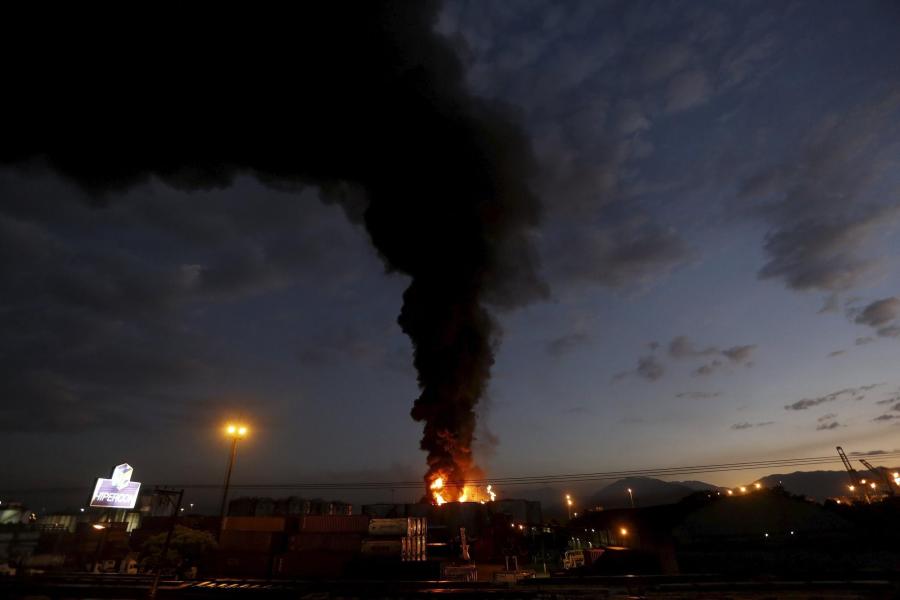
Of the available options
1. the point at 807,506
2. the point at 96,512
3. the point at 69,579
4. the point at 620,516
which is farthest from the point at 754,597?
the point at 96,512

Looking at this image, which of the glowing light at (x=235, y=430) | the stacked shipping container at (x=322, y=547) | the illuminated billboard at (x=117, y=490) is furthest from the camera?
the illuminated billboard at (x=117, y=490)

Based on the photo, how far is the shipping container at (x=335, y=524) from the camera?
36.9 meters

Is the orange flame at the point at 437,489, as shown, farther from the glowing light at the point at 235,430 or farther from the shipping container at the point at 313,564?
the glowing light at the point at 235,430

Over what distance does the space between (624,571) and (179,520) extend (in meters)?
45.2

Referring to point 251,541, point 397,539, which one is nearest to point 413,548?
point 397,539

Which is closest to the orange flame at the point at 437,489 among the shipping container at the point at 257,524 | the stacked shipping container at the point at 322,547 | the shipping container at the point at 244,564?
the stacked shipping container at the point at 322,547

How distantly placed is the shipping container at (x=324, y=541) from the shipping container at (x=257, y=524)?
82.4 inches

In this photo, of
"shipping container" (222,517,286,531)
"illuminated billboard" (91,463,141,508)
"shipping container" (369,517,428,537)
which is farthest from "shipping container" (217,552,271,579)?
"illuminated billboard" (91,463,141,508)

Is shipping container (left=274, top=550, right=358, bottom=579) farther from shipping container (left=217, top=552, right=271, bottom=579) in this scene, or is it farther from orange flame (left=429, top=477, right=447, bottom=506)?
orange flame (left=429, top=477, right=447, bottom=506)

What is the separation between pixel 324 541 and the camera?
1416 inches

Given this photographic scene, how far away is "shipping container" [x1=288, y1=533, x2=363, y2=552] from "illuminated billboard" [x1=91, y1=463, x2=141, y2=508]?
24.9 meters

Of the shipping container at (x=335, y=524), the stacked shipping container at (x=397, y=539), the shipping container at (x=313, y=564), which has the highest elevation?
the shipping container at (x=335, y=524)

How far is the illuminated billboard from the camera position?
46.8 metres

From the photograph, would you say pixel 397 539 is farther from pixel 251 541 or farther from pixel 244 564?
pixel 251 541
